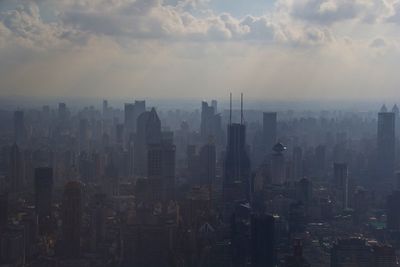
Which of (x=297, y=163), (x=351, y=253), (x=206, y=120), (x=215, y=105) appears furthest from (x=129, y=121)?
(x=351, y=253)

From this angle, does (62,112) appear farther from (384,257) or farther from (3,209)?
(384,257)

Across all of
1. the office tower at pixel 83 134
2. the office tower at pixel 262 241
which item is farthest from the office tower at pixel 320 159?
the office tower at pixel 262 241

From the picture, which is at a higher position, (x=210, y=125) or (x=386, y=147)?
(x=210, y=125)

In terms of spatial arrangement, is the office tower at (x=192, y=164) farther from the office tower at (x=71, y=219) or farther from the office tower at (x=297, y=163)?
the office tower at (x=71, y=219)

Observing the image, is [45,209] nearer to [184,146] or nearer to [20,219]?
[20,219]

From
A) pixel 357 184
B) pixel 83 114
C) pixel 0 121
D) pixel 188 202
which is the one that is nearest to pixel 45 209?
pixel 0 121
